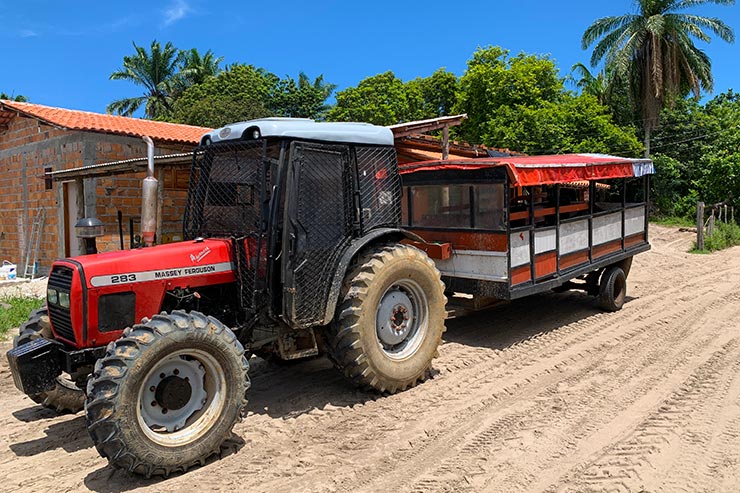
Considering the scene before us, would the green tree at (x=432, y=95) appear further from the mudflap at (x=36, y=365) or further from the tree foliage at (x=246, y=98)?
the mudflap at (x=36, y=365)

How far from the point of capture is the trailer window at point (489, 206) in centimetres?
659

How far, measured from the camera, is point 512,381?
5.41 meters

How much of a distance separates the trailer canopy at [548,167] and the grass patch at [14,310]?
5.55 m

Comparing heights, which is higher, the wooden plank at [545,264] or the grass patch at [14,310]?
the wooden plank at [545,264]

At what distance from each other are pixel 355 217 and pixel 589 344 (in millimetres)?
3460

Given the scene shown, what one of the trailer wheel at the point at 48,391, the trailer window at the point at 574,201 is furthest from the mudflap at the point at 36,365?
the trailer window at the point at 574,201

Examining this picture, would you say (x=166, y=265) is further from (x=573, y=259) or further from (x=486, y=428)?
(x=573, y=259)

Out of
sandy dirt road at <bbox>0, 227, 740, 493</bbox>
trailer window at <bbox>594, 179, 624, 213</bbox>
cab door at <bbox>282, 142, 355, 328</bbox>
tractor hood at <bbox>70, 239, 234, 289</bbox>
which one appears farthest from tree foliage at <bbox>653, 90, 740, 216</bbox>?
tractor hood at <bbox>70, 239, 234, 289</bbox>

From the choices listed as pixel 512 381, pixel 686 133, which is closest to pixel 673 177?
pixel 686 133

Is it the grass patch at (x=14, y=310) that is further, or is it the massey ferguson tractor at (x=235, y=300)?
the grass patch at (x=14, y=310)

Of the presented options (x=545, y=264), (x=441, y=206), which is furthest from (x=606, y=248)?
(x=441, y=206)

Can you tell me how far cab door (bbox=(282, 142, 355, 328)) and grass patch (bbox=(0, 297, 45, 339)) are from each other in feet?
15.9

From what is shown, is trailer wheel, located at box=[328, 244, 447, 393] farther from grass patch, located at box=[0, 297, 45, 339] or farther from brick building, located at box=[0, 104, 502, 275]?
brick building, located at box=[0, 104, 502, 275]

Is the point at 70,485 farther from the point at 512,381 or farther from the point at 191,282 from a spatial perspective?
the point at 512,381
